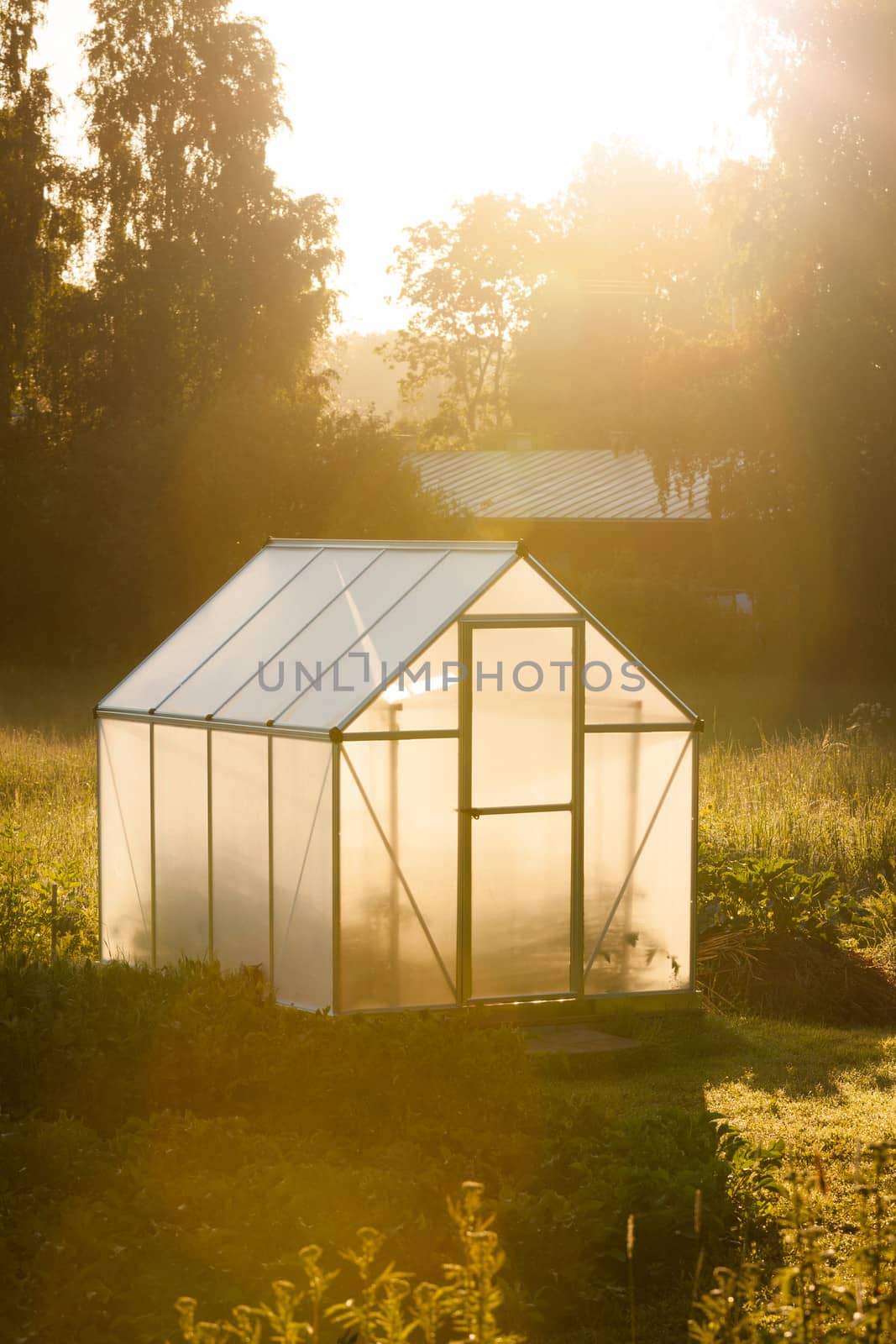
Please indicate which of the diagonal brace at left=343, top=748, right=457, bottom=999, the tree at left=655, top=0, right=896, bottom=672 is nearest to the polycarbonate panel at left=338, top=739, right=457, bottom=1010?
the diagonal brace at left=343, top=748, right=457, bottom=999

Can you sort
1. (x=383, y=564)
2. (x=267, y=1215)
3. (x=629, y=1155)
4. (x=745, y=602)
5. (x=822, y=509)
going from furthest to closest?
(x=745, y=602) < (x=822, y=509) < (x=383, y=564) < (x=629, y=1155) < (x=267, y=1215)

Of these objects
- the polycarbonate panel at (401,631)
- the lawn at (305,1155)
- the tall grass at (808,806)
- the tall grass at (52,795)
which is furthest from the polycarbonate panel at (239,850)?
the tall grass at (808,806)

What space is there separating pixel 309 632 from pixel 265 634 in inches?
22.5

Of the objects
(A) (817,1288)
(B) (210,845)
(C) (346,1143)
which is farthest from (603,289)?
(A) (817,1288)

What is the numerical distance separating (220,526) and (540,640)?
2202 centimetres

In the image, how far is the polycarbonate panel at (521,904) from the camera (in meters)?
9.59

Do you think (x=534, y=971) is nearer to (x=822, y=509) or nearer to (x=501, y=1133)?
(x=501, y=1133)

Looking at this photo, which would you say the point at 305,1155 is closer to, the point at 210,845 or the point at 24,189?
the point at 210,845

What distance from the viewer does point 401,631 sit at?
9.70 meters

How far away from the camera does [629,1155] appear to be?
6.25m

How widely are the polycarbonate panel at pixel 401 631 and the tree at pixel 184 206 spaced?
23.3 metres

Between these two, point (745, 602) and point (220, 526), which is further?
point (745, 602)

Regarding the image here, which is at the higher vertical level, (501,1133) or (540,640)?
(540,640)

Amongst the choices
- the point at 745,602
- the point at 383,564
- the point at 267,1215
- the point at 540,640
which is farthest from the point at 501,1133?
the point at 745,602
